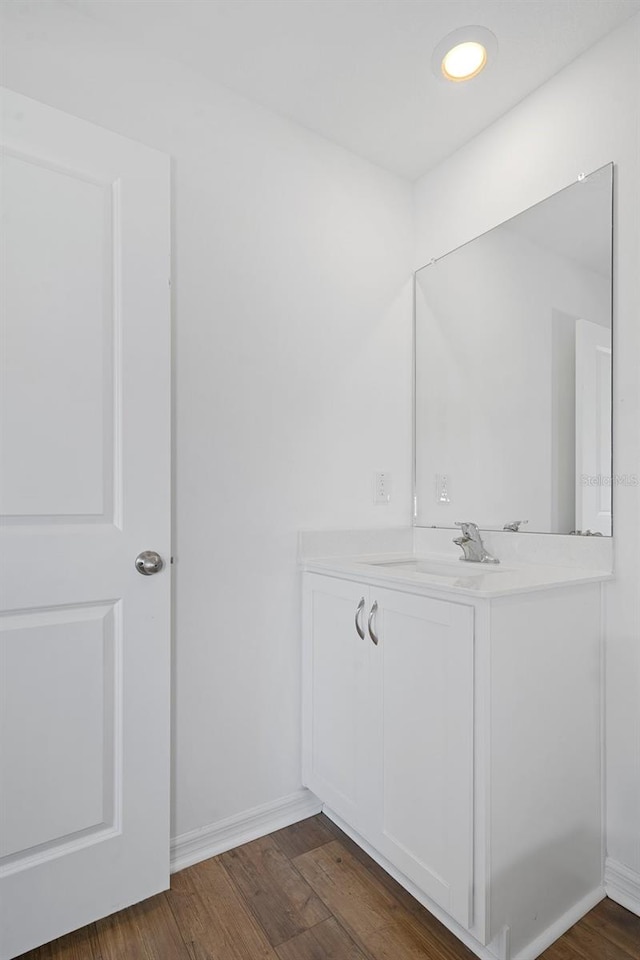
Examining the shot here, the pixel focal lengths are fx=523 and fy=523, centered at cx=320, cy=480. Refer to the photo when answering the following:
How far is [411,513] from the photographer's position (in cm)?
211

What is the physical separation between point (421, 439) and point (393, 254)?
746 millimetres

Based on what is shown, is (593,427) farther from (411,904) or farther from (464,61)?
(411,904)

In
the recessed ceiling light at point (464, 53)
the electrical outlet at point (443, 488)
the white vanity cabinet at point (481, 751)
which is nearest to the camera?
the white vanity cabinet at point (481, 751)

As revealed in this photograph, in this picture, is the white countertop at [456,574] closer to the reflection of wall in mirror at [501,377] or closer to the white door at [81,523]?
the reflection of wall in mirror at [501,377]

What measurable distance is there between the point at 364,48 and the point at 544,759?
1979 mm

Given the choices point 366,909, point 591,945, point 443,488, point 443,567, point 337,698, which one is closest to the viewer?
point 591,945

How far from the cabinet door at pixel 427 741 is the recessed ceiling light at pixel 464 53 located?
5.05 feet

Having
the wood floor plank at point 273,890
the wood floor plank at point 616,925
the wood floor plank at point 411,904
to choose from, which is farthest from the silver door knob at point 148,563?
the wood floor plank at point 616,925

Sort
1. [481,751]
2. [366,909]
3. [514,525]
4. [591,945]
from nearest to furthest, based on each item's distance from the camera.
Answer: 1. [481,751]
2. [591,945]
3. [366,909]
4. [514,525]

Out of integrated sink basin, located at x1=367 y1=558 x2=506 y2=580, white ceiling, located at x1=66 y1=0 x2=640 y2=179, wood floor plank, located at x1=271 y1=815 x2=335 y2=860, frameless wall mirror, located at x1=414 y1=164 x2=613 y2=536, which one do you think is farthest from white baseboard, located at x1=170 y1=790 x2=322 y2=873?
white ceiling, located at x1=66 y1=0 x2=640 y2=179

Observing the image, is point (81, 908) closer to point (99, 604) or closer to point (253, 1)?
point (99, 604)

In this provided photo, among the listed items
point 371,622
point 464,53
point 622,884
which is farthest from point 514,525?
point 464,53

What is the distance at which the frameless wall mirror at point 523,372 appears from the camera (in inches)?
59.2

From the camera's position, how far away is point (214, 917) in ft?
4.37
